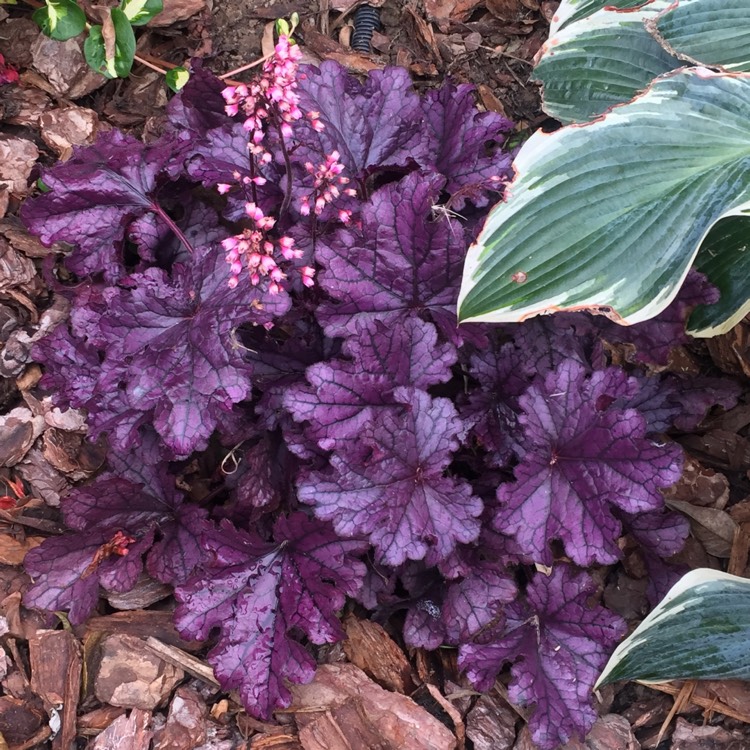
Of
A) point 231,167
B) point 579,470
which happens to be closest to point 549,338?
point 579,470

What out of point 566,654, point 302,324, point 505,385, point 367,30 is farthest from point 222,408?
point 367,30

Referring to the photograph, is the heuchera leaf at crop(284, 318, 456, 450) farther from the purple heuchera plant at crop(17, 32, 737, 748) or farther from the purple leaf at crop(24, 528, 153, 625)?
the purple leaf at crop(24, 528, 153, 625)

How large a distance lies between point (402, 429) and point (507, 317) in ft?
0.93

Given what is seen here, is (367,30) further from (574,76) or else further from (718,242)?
(718,242)

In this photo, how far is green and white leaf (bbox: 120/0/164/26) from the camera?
1810 mm

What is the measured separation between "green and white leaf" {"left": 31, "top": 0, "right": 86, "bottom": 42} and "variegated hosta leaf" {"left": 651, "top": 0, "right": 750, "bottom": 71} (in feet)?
4.36

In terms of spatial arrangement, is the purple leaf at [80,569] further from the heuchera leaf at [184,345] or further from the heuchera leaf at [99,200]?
the heuchera leaf at [99,200]

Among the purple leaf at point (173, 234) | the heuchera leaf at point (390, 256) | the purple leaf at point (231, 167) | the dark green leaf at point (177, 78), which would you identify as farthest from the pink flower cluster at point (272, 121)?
the dark green leaf at point (177, 78)

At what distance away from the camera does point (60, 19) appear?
5.72ft

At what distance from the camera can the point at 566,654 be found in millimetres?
1512

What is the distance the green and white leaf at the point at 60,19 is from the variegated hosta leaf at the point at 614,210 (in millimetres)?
1140

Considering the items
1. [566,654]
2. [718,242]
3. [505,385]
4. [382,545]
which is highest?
[718,242]

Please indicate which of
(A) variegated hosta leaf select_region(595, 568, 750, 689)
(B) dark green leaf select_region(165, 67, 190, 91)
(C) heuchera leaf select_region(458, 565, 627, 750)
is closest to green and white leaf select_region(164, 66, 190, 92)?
(B) dark green leaf select_region(165, 67, 190, 91)

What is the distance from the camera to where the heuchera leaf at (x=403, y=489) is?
1375mm
